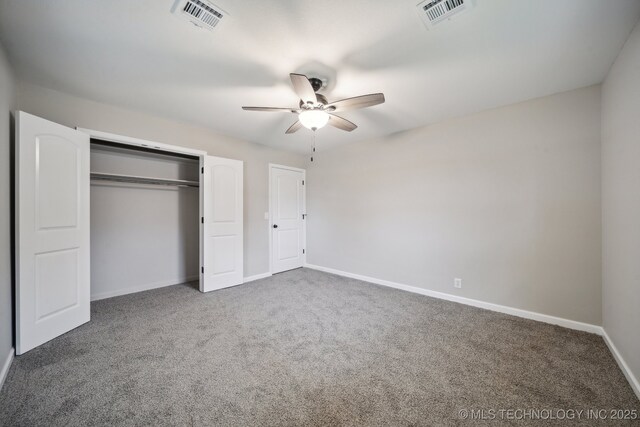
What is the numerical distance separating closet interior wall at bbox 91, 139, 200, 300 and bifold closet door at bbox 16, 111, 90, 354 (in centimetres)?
61

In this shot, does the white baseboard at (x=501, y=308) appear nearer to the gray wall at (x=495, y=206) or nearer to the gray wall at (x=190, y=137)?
the gray wall at (x=495, y=206)

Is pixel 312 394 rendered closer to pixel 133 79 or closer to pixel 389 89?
pixel 389 89

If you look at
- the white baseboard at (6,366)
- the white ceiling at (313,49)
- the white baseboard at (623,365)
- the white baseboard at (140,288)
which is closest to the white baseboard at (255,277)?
the white baseboard at (140,288)

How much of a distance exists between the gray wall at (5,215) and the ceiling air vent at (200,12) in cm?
161

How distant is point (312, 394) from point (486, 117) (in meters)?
3.50

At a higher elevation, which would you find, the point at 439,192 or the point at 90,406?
the point at 439,192

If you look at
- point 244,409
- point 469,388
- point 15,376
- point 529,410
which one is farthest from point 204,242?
point 529,410

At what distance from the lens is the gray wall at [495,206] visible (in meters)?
2.43

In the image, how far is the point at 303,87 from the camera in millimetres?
1854

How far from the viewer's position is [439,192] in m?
3.35

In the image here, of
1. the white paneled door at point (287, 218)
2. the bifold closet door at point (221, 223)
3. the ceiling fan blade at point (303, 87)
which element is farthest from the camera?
the white paneled door at point (287, 218)

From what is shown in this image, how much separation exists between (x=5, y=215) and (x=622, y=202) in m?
4.92

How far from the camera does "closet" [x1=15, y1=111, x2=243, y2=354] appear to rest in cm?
207

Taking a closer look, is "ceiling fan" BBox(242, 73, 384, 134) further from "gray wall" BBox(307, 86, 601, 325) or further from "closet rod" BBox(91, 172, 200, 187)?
"closet rod" BBox(91, 172, 200, 187)
